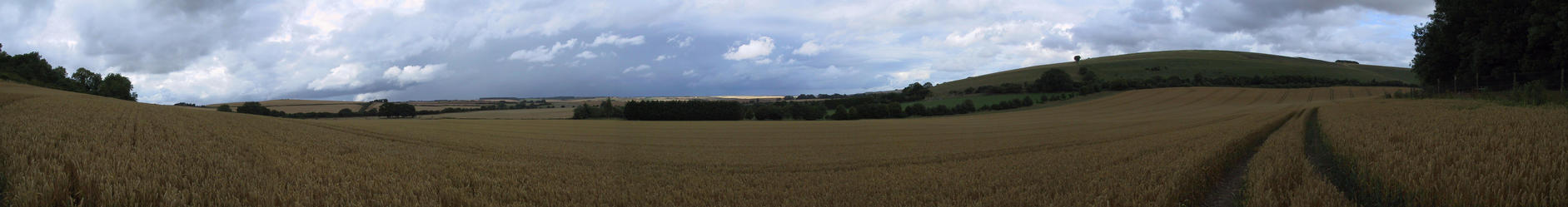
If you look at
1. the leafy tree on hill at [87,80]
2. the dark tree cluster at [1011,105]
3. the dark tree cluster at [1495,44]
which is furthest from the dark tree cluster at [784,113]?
the leafy tree on hill at [87,80]

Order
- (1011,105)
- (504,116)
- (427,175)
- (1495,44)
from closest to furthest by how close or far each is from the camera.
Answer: (427,175) → (1495,44) → (504,116) → (1011,105)

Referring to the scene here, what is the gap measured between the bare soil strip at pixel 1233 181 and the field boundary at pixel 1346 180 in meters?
0.61

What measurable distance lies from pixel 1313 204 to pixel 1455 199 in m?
0.65

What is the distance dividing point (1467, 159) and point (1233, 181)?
63.7 inches

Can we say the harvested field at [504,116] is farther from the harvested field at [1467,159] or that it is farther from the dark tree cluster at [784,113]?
the harvested field at [1467,159]

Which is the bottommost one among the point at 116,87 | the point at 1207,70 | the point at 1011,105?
the point at 1011,105

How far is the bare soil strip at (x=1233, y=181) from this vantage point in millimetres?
5047

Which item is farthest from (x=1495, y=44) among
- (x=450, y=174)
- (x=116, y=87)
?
(x=116, y=87)

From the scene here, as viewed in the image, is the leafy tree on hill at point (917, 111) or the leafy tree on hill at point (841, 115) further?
the leafy tree on hill at point (917, 111)

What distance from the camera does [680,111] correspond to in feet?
194

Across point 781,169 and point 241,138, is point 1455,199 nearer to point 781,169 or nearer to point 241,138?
point 781,169

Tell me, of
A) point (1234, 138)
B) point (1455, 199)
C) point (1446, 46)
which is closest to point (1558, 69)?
point (1446, 46)

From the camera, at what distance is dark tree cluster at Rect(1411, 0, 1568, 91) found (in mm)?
19938

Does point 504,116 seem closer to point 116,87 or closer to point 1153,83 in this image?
point 116,87
